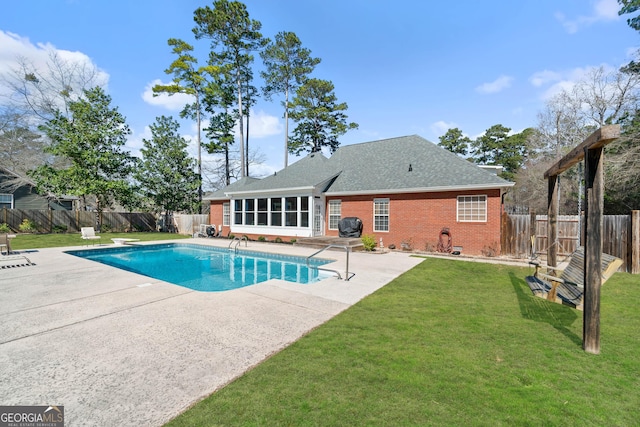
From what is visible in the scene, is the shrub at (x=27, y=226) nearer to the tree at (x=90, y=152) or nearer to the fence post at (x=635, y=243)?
the tree at (x=90, y=152)

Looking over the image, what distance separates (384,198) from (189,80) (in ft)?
81.9

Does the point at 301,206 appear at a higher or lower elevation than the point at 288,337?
higher

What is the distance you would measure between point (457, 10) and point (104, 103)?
89.7 feet

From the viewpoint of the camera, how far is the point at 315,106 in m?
30.2

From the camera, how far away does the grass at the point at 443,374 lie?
2.43 m

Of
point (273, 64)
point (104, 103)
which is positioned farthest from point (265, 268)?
point (273, 64)

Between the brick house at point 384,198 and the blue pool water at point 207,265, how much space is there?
427 centimetres

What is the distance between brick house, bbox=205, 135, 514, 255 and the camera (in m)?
12.3

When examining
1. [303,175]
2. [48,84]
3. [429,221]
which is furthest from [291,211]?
[48,84]

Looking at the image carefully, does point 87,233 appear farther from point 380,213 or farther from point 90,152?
point 380,213

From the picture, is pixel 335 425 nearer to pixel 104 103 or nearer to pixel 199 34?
pixel 104 103

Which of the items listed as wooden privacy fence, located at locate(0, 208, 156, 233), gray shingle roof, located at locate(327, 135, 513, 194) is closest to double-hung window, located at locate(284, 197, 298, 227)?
gray shingle roof, located at locate(327, 135, 513, 194)

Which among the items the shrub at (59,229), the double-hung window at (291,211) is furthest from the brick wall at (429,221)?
the shrub at (59,229)
